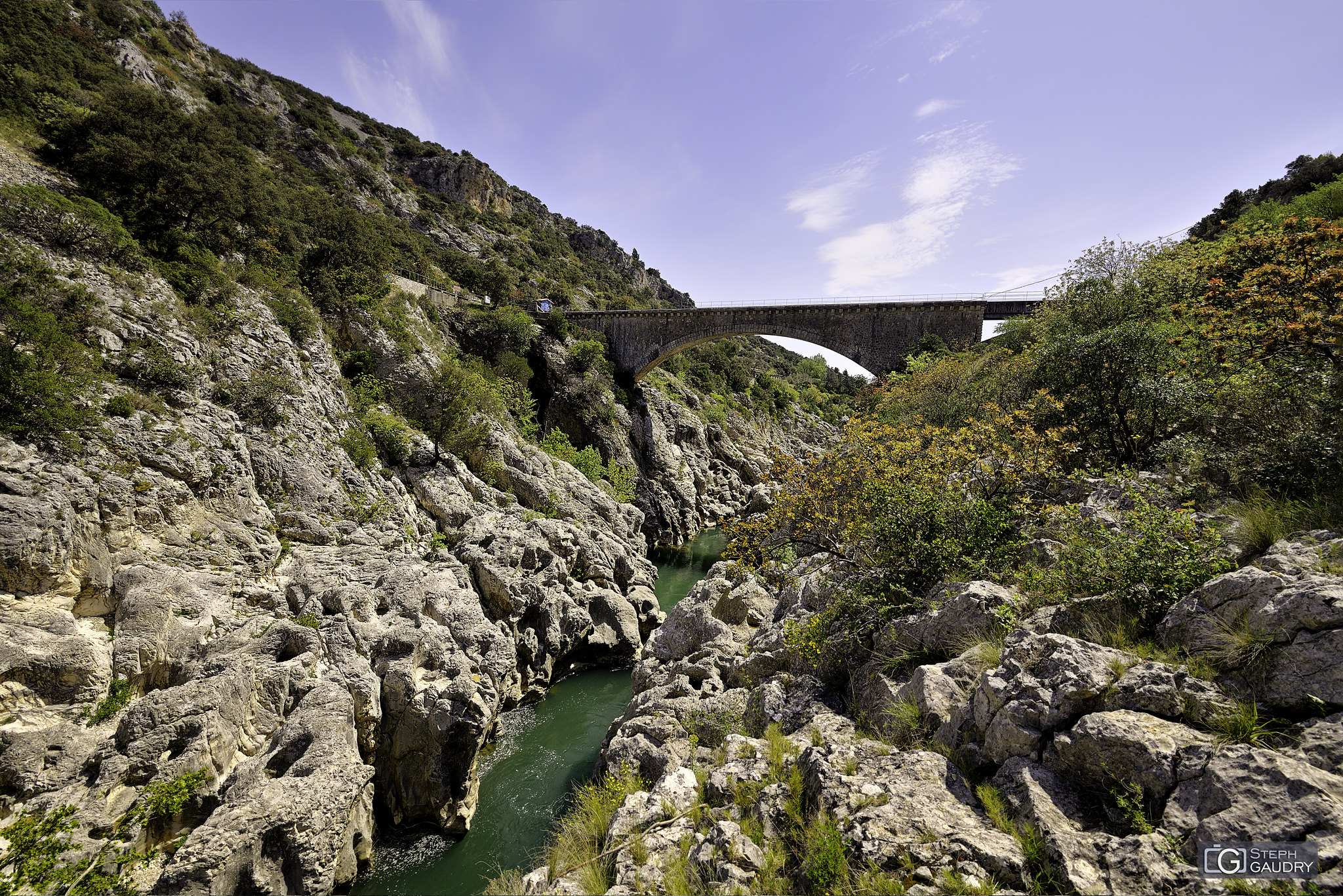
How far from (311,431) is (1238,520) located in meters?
21.6

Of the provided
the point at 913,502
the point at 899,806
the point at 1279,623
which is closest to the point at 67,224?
the point at 913,502

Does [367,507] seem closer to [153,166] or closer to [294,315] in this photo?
[294,315]

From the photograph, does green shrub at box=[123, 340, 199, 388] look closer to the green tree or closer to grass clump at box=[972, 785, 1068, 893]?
the green tree

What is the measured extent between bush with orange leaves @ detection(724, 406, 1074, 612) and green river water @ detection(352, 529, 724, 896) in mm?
7407

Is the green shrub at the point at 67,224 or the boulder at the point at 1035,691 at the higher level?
the green shrub at the point at 67,224

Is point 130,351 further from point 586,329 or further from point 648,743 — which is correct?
point 586,329

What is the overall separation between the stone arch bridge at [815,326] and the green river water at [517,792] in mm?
27746

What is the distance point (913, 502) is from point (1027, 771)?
13.8 feet

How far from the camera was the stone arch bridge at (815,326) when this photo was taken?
1219 inches

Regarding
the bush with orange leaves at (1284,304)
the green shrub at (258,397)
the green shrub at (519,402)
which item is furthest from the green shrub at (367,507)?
the bush with orange leaves at (1284,304)

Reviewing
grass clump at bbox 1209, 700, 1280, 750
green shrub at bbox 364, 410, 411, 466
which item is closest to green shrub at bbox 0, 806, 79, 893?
green shrub at bbox 364, 410, 411, 466

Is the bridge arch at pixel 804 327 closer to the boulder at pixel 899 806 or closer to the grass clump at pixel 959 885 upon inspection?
the boulder at pixel 899 806

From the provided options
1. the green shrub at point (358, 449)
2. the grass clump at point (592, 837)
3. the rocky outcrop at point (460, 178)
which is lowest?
the grass clump at point (592, 837)

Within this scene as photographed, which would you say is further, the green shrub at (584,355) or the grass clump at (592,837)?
the green shrub at (584,355)
